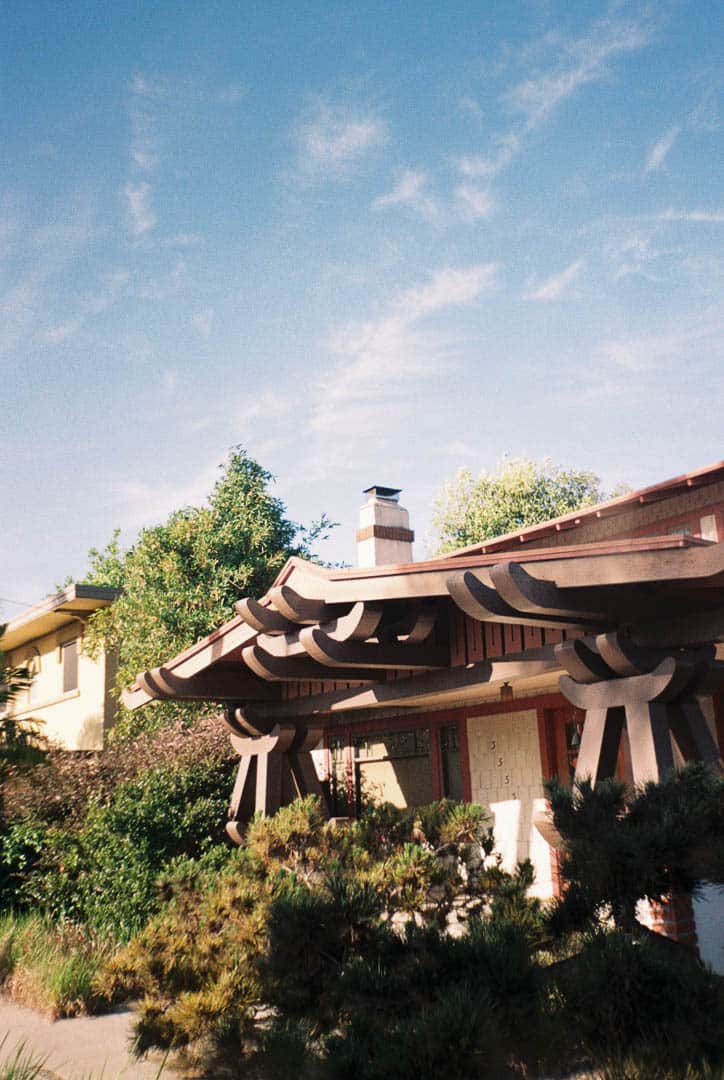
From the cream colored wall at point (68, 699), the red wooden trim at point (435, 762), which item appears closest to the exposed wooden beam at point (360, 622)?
the red wooden trim at point (435, 762)

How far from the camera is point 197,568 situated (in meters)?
18.7

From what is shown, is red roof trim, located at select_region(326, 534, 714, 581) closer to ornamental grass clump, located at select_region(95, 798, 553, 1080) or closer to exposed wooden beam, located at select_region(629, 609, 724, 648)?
exposed wooden beam, located at select_region(629, 609, 724, 648)

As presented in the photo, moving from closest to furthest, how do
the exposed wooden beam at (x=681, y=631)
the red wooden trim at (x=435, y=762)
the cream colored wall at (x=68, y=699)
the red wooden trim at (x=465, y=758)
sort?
the exposed wooden beam at (x=681, y=631)
the red wooden trim at (x=465, y=758)
the red wooden trim at (x=435, y=762)
the cream colored wall at (x=68, y=699)

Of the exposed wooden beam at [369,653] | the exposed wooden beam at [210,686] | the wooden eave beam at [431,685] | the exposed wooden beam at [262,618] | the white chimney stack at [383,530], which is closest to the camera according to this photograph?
the wooden eave beam at [431,685]

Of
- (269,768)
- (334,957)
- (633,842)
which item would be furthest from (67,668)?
(633,842)

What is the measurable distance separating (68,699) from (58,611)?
6.44 feet

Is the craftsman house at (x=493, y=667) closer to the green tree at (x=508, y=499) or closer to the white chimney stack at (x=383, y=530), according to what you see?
the white chimney stack at (x=383, y=530)

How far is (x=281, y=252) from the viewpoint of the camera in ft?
42.0

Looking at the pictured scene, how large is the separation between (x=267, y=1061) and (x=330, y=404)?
48.8 feet

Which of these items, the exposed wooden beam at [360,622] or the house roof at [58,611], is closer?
the exposed wooden beam at [360,622]

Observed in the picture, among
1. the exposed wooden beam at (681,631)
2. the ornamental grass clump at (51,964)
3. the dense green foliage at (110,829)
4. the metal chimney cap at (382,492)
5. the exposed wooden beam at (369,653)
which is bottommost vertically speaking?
the ornamental grass clump at (51,964)

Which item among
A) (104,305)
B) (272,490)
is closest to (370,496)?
(104,305)

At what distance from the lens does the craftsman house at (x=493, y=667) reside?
691 cm

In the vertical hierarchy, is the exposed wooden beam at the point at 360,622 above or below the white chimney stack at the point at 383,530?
below
